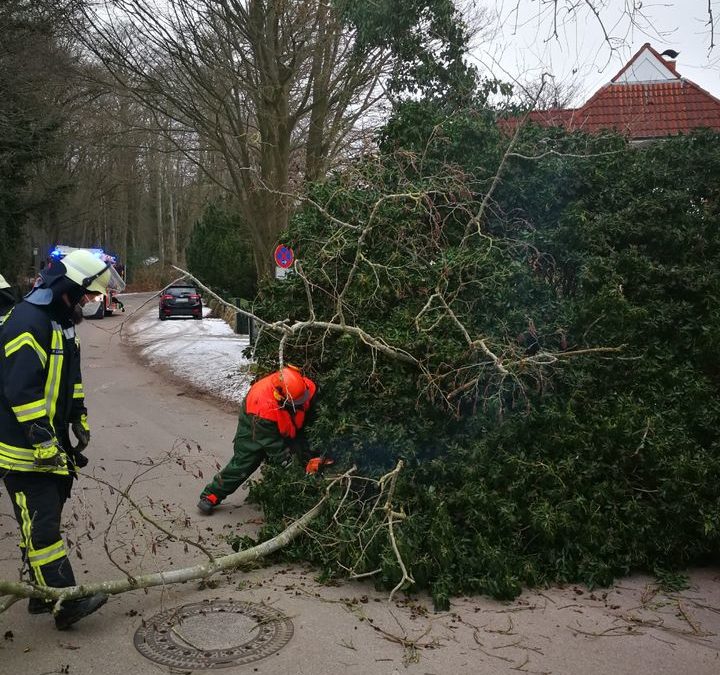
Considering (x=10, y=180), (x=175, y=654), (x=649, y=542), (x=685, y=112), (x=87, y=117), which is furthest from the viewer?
(x=10, y=180)

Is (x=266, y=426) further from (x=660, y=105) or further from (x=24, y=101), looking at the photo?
(x=24, y=101)

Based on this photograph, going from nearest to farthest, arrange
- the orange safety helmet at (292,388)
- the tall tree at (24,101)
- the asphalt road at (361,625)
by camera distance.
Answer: the asphalt road at (361,625)
the orange safety helmet at (292,388)
the tall tree at (24,101)

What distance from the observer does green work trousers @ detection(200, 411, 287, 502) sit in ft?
20.2

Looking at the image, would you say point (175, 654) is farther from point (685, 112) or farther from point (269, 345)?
point (685, 112)

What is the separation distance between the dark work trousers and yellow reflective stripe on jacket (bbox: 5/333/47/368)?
66cm

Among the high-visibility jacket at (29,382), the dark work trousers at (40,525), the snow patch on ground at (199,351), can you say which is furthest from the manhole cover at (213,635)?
the snow patch on ground at (199,351)

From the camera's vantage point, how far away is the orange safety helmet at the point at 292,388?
19.5ft

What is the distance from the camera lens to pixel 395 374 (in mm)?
5750

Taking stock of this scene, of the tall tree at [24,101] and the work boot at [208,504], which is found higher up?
the tall tree at [24,101]

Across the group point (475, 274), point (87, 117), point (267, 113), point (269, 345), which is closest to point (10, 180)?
point (87, 117)

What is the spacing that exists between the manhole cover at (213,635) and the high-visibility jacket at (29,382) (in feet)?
3.48

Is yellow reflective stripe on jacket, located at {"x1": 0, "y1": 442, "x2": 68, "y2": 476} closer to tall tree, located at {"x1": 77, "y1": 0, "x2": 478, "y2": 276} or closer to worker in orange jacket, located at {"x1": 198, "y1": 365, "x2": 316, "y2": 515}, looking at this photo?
worker in orange jacket, located at {"x1": 198, "y1": 365, "x2": 316, "y2": 515}

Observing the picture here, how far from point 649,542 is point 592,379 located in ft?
4.15

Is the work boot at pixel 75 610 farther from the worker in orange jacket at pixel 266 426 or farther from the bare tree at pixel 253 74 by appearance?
the bare tree at pixel 253 74
